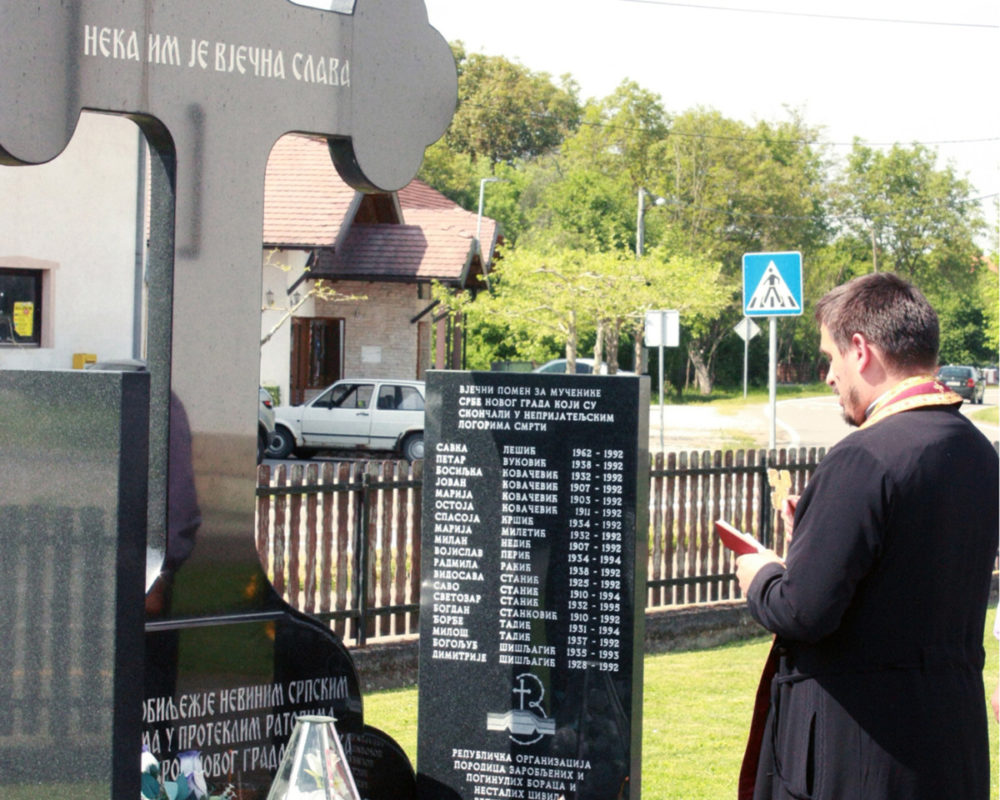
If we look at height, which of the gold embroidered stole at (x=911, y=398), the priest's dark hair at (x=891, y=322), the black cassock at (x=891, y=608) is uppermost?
the priest's dark hair at (x=891, y=322)

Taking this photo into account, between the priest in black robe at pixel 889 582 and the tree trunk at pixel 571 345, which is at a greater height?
the tree trunk at pixel 571 345

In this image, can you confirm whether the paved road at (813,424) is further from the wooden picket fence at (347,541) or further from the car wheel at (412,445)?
the wooden picket fence at (347,541)

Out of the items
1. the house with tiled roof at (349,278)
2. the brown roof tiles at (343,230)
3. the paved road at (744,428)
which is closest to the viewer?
the brown roof tiles at (343,230)

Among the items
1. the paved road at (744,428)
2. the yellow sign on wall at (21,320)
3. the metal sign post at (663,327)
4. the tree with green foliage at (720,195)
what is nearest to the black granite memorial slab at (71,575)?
the yellow sign on wall at (21,320)

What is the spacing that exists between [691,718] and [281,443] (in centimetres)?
1640

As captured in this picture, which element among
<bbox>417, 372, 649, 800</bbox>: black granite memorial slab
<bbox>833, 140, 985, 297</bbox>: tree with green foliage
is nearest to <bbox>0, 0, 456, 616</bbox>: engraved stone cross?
<bbox>417, 372, 649, 800</bbox>: black granite memorial slab

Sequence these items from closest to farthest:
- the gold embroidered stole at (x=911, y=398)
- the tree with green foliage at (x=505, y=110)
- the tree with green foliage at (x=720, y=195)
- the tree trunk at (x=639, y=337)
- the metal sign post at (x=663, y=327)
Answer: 1. the gold embroidered stole at (x=911, y=398)
2. the metal sign post at (x=663, y=327)
3. the tree trunk at (x=639, y=337)
4. the tree with green foliage at (x=720, y=195)
5. the tree with green foliage at (x=505, y=110)

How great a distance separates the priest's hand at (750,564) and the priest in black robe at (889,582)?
0.10 m

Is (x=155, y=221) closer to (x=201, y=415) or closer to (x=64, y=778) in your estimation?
(x=201, y=415)

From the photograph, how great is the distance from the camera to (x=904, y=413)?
9.72ft

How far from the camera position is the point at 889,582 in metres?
2.91

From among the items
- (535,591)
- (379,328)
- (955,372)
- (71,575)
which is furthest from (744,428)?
(71,575)

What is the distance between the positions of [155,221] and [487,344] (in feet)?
127

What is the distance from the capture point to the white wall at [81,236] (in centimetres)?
1616
